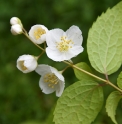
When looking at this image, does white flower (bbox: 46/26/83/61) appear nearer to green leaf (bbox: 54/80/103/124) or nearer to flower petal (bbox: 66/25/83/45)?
flower petal (bbox: 66/25/83/45)

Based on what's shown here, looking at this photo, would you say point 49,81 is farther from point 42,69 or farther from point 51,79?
point 42,69

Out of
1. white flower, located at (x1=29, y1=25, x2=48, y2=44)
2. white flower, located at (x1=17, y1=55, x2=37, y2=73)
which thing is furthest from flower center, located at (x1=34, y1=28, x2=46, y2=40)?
white flower, located at (x1=17, y1=55, x2=37, y2=73)

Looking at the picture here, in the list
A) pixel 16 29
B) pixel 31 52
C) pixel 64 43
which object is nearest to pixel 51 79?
pixel 64 43

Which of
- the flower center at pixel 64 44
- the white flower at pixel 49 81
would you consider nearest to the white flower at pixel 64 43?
the flower center at pixel 64 44

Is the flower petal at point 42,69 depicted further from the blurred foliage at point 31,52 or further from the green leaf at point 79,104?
the blurred foliage at point 31,52

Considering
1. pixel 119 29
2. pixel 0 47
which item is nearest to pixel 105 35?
pixel 119 29

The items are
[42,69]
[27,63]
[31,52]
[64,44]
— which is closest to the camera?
[27,63]
